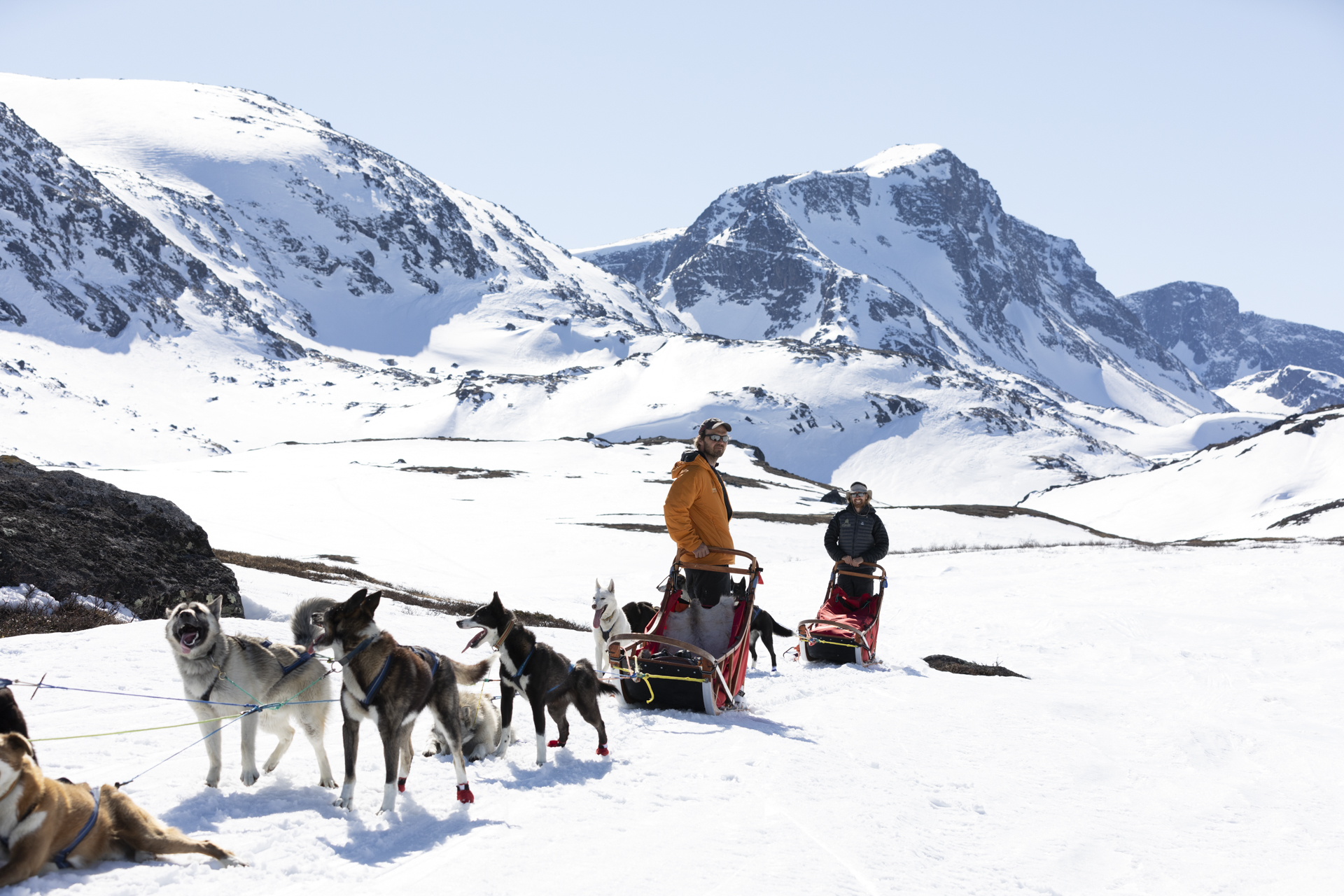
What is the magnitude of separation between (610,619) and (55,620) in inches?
270

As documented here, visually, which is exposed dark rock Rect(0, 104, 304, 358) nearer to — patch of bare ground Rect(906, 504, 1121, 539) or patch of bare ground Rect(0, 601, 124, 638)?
patch of bare ground Rect(906, 504, 1121, 539)

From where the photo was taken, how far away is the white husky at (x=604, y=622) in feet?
38.2

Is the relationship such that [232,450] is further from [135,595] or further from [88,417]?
[135,595]

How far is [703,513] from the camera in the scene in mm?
10148

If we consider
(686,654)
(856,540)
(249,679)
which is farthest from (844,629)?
(249,679)

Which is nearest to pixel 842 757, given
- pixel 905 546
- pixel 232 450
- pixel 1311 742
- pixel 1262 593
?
pixel 1311 742

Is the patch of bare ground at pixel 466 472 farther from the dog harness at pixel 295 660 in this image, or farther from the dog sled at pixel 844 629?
the dog harness at pixel 295 660

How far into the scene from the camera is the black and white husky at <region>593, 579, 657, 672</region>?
38.2 ft

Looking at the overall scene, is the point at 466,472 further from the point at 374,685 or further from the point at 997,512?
the point at 374,685

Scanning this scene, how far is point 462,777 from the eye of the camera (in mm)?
6301

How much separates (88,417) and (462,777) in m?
137

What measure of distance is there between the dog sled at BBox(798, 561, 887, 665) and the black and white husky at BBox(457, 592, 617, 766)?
245 inches

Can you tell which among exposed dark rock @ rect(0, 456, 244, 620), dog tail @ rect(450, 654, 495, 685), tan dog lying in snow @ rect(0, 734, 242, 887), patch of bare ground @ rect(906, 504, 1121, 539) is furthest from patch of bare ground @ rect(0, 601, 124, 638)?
patch of bare ground @ rect(906, 504, 1121, 539)

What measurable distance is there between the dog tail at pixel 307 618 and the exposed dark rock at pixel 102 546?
5.85 meters
